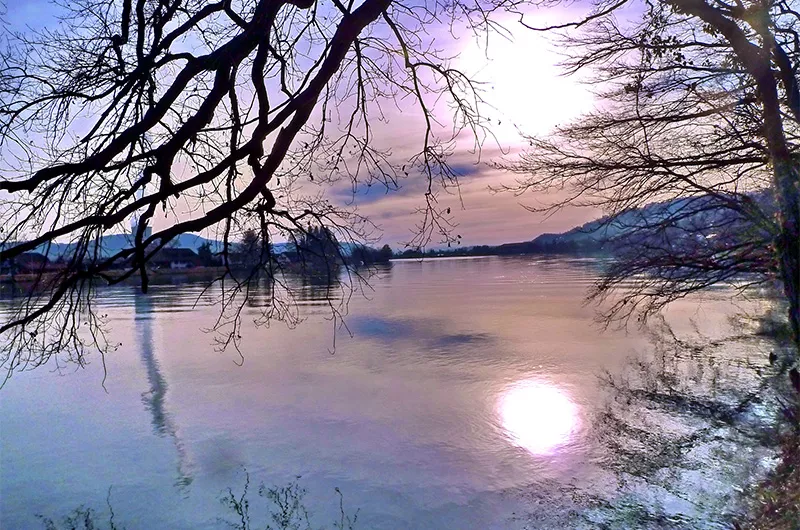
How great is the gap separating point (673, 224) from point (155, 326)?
479 inches

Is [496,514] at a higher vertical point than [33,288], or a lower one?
lower

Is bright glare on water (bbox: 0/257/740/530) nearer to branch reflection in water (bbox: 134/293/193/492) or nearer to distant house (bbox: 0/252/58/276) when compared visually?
branch reflection in water (bbox: 134/293/193/492)

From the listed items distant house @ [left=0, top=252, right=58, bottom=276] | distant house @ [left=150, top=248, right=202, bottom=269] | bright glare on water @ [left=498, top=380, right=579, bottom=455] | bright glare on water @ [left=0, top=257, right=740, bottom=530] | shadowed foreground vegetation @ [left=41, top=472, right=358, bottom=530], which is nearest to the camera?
distant house @ [left=0, top=252, right=58, bottom=276]

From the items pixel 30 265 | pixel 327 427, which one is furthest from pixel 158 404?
pixel 30 265

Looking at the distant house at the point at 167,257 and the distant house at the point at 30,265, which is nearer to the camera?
the distant house at the point at 30,265

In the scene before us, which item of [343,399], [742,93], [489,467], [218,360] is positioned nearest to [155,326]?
[218,360]

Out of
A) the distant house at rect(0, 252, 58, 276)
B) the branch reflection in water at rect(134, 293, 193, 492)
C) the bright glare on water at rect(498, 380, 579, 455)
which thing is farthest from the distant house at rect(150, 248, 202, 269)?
the bright glare on water at rect(498, 380, 579, 455)

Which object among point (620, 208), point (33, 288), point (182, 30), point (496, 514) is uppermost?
point (182, 30)

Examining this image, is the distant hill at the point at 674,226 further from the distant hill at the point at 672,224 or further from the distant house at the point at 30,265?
the distant house at the point at 30,265

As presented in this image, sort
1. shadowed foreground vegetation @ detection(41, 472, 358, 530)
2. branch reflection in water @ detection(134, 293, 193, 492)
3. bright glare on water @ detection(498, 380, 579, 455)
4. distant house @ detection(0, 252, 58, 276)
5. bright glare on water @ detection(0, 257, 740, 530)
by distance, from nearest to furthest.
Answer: distant house @ detection(0, 252, 58, 276), shadowed foreground vegetation @ detection(41, 472, 358, 530), bright glare on water @ detection(0, 257, 740, 530), branch reflection in water @ detection(134, 293, 193, 492), bright glare on water @ detection(498, 380, 579, 455)

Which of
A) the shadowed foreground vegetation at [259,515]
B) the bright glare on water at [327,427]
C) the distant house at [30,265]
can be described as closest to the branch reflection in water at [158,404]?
the bright glare on water at [327,427]

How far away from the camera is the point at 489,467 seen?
5496 millimetres

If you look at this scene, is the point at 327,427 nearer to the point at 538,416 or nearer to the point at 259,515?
the point at 259,515

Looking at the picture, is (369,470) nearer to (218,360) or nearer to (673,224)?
(673,224)
